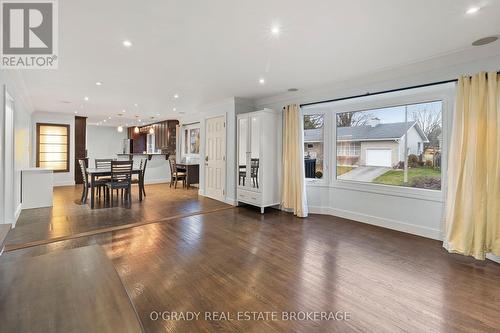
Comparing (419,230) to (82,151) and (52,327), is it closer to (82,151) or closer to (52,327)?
(52,327)

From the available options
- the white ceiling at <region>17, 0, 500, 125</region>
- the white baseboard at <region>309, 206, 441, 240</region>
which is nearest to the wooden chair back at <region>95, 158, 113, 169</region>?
the white ceiling at <region>17, 0, 500, 125</region>

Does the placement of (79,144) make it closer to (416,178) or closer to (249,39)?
(249,39)

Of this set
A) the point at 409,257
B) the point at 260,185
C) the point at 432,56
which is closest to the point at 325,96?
the point at 432,56

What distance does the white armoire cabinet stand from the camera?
5176mm

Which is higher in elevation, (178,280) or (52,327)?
(52,327)

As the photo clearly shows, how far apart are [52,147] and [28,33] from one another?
717cm

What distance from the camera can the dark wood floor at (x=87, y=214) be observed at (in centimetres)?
370

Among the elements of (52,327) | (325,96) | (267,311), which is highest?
(325,96)

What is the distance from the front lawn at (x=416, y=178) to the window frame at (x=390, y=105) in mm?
99

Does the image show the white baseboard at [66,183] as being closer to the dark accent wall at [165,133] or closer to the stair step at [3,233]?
the dark accent wall at [165,133]

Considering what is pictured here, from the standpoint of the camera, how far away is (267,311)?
1.99 metres

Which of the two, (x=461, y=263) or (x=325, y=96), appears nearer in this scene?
(x=461, y=263)

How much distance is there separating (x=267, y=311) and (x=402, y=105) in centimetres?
387

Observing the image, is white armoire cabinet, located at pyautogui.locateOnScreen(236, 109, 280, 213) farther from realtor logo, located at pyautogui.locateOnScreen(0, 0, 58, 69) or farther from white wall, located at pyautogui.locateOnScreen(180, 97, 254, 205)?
realtor logo, located at pyautogui.locateOnScreen(0, 0, 58, 69)
